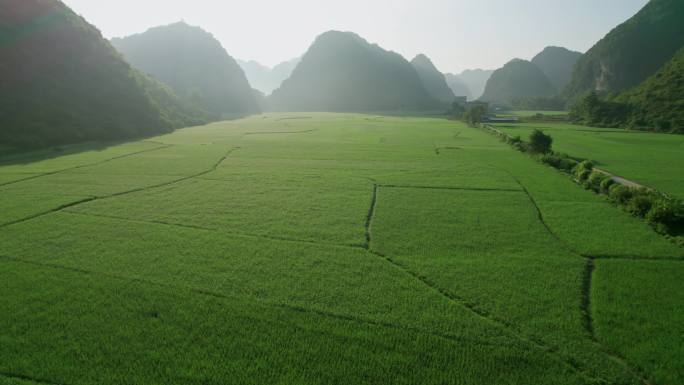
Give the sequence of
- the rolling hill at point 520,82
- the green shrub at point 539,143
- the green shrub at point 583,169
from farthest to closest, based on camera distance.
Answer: the rolling hill at point 520,82 < the green shrub at point 539,143 < the green shrub at point 583,169

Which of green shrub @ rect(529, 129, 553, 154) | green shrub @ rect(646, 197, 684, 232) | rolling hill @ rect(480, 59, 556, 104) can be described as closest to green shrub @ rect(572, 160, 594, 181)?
green shrub @ rect(646, 197, 684, 232)

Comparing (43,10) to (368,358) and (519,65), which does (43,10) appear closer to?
(368,358)

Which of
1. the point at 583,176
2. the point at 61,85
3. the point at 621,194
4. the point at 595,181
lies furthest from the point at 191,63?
the point at 621,194

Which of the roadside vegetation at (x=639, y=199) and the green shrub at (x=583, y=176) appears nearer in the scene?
the roadside vegetation at (x=639, y=199)

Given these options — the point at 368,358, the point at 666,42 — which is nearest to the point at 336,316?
the point at 368,358

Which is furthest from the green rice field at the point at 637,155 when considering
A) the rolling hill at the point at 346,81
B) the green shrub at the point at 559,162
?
the rolling hill at the point at 346,81

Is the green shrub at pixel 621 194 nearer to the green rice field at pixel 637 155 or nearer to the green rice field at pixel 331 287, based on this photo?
the green rice field at pixel 331 287

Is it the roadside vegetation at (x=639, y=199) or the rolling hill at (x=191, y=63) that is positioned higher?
the rolling hill at (x=191, y=63)
